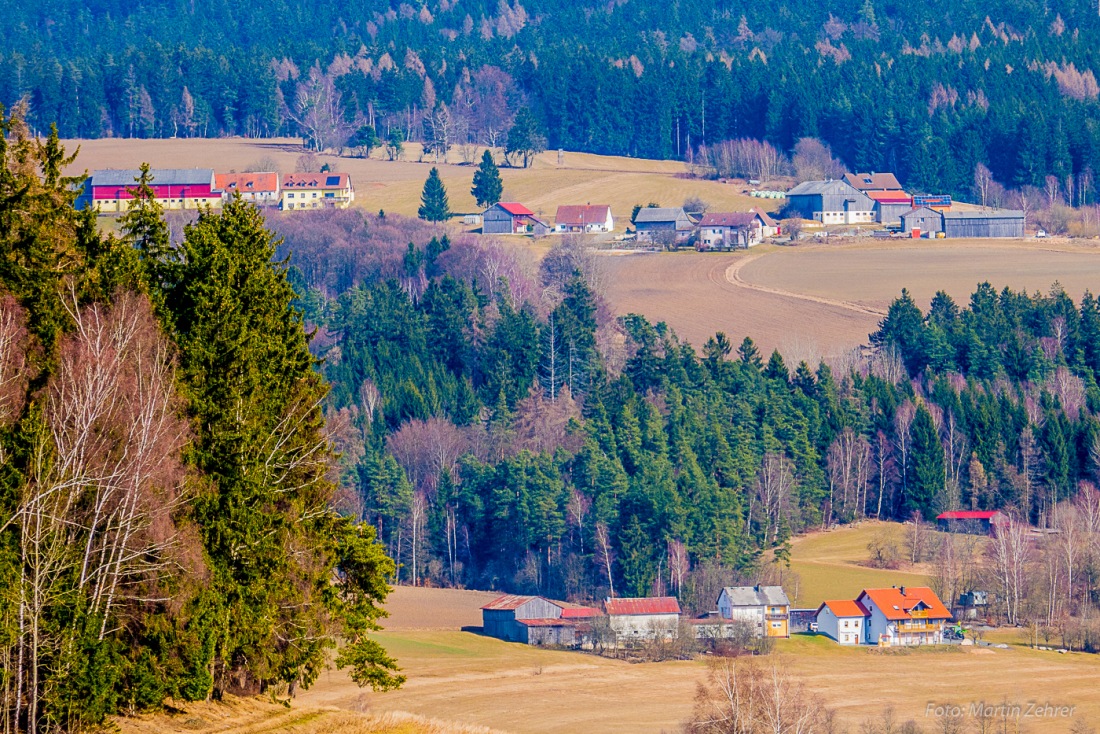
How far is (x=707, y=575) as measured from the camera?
237 feet

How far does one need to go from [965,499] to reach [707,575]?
19.0m

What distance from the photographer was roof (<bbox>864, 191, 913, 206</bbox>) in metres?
148

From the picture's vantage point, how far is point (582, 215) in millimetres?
139750

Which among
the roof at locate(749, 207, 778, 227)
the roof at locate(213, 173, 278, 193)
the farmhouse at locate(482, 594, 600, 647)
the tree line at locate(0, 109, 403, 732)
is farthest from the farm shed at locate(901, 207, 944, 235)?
the tree line at locate(0, 109, 403, 732)

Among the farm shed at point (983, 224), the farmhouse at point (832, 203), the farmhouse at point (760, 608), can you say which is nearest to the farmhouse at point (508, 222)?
the farmhouse at point (832, 203)

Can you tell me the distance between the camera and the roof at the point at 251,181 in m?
144

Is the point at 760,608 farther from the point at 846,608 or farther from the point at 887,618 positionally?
the point at 887,618

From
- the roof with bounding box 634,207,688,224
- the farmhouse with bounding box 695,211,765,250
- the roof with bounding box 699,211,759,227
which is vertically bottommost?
the farmhouse with bounding box 695,211,765,250

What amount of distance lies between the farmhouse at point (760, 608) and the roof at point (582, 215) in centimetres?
7203

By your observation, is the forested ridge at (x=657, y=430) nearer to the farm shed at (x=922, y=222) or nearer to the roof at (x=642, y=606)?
the roof at (x=642, y=606)

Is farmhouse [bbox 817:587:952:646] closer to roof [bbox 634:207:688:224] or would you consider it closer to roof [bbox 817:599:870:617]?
roof [bbox 817:599:870:617]

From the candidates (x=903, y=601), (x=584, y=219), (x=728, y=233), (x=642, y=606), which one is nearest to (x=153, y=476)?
(x=642, y=606)

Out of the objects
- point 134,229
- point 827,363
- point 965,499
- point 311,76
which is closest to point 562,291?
point 827,363

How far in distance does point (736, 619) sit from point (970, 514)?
20327 millimetres
